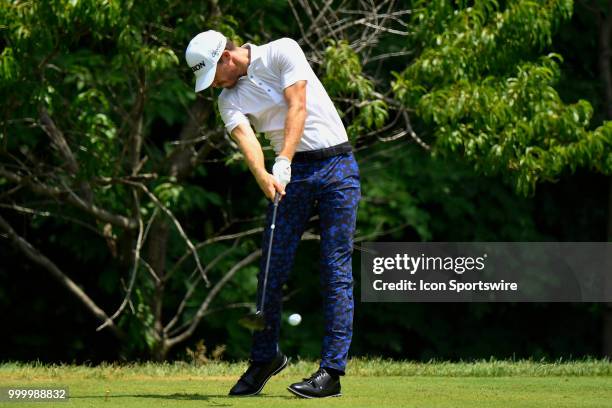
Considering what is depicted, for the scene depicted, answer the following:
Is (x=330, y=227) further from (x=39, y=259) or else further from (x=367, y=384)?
(x=39, y=259)

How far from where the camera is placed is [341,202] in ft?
19.6

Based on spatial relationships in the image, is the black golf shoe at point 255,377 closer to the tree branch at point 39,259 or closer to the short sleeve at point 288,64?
the short sleeve at point 288,64

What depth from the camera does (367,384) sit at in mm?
6688

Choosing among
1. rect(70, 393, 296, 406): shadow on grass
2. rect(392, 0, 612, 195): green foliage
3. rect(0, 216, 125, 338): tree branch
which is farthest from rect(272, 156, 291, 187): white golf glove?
rect(0, 216, 125, 338): tree branch

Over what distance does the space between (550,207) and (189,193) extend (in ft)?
15.6

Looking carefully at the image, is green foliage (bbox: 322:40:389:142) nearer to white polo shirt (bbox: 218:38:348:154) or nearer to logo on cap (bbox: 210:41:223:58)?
white polo shirt (bbox: 218:38:348:154)

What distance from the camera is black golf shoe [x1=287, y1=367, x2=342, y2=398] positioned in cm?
579

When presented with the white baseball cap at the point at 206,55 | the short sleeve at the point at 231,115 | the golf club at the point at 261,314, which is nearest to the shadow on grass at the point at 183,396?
the golf club at the point at 261,314

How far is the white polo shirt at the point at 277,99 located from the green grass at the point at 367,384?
1.27 m

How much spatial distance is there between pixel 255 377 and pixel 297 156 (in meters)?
1.11

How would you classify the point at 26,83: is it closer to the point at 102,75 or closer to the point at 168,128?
the point at 102,75

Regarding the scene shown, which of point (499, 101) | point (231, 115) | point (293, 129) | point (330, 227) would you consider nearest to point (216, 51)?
point (231, 115)

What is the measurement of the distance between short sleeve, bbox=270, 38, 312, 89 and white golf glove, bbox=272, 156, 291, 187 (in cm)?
37

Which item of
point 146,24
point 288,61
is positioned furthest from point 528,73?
point 288,61
